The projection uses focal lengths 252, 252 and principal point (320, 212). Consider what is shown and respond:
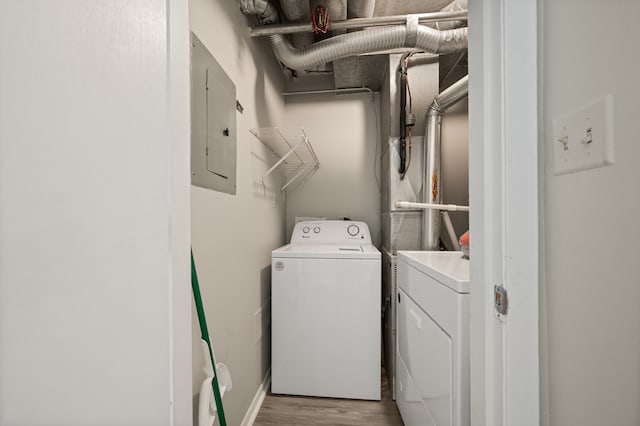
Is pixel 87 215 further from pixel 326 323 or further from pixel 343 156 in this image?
pixel 343 156

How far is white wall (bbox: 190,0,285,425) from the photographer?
3.52 ft

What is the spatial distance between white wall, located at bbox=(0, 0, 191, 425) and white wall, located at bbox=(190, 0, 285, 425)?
0.46 metres

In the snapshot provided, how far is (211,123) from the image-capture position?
1.11 meters

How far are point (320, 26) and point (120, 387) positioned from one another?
1.87 m

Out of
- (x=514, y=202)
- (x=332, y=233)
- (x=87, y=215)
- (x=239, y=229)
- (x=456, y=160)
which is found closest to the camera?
(x=87, y=215)

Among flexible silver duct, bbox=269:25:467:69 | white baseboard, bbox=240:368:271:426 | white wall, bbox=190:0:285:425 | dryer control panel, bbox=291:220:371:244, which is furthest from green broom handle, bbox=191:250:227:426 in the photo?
flexible silver duct, bbox=269:25:467:69

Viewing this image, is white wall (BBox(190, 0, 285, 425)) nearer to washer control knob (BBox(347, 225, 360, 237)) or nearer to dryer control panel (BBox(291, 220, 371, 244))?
dryer control panel (BBox(291, 220, 371, 244))

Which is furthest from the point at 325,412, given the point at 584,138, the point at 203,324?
the point at 584,138

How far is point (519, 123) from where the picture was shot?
523mm

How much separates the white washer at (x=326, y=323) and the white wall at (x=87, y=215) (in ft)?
3.67

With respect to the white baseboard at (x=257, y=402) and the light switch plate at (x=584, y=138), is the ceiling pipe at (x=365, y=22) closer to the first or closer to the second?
the light switch plate at (x=584, y=138)

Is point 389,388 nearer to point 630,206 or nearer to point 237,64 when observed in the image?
point 630,206

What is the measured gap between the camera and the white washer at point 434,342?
0.81 m

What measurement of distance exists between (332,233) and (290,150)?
800 mm
